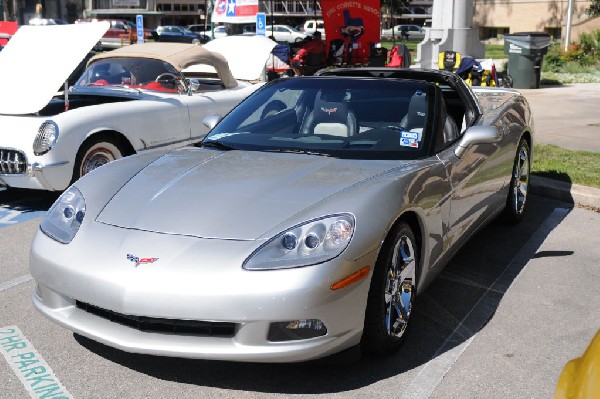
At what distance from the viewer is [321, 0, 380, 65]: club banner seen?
1994 centimetres

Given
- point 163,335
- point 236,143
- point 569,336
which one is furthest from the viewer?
point 236,143

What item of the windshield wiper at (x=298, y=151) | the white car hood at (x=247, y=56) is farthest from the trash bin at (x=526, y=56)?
the windshield wiper at (x=298, y=151)

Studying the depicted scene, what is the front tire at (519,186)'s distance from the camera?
623 centimetres

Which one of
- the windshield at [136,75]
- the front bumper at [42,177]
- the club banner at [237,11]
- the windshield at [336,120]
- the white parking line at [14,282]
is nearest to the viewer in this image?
the windshield at [336,120]

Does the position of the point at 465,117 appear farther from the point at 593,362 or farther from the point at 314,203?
the point at 593,362

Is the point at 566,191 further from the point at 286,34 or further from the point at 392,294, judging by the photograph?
the point at 286,34

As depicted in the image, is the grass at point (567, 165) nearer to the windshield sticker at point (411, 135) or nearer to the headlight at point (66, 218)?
the windshield sticker at point (411, 135)

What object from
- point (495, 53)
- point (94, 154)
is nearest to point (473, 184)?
point (94, 154)

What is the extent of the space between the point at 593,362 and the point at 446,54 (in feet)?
38.6

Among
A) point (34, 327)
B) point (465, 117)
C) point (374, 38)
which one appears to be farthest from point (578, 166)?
point (374, 38)

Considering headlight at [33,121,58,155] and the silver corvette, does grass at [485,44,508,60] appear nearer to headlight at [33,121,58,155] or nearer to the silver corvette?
headlight at [33,121,58,155]

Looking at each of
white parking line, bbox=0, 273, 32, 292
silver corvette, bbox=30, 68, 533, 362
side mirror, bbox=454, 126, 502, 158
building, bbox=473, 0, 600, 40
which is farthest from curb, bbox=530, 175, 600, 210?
building, bbox=473, 0, 600, 40

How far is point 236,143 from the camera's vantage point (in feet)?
15.4

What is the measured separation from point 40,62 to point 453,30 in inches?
553
